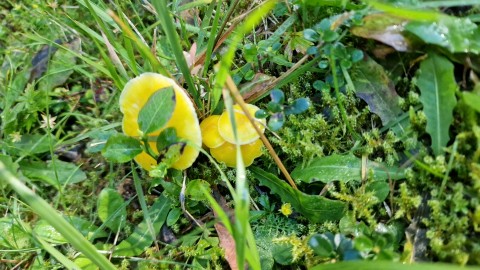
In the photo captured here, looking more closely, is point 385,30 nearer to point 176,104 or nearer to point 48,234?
point 176,104

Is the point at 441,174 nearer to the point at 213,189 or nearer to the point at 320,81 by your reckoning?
the point at 320,81

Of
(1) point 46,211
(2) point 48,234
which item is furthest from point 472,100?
(2) point 48,234

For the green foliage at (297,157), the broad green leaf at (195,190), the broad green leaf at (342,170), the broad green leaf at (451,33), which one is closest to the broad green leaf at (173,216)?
the green foliage at (297,157)

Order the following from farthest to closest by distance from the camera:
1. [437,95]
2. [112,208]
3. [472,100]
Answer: [112,208], [437,95], [472,100]

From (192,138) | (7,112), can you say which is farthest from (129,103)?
(7,112)

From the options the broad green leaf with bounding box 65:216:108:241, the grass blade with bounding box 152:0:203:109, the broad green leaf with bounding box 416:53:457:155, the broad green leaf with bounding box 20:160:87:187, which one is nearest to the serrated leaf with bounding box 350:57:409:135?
the broad green leaf with bounding box 416:53:457:155

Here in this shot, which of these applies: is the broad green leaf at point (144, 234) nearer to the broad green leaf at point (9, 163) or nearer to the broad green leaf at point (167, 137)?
the broad green leaf at point (167, 137)
